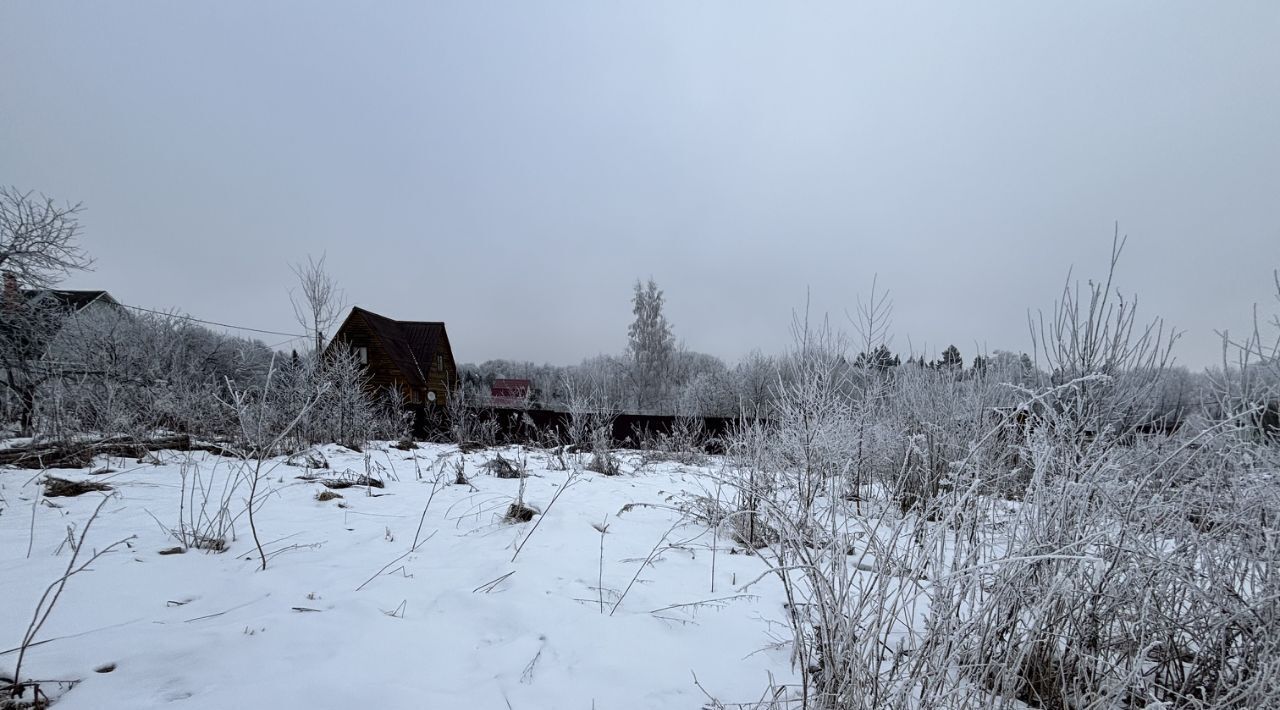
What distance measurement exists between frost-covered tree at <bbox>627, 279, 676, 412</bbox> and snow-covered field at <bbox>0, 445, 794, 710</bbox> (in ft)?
80.3

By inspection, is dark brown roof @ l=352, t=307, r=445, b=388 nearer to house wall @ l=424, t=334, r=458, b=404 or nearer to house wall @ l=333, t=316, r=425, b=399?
house wall @ l=333, t=316, r=425, b=399

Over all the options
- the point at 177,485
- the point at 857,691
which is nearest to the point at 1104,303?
the point at 857,691

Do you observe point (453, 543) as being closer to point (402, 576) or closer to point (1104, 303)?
point (402, 576)

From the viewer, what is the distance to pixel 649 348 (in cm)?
2855

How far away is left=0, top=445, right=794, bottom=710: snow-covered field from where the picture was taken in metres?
1.63

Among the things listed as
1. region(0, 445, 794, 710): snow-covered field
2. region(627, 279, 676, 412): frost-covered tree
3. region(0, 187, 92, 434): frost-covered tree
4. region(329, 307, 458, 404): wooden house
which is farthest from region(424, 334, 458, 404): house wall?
region(0, 445, 794, 710): snow-covered field

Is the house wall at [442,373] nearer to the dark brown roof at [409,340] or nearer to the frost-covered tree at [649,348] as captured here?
the dark brown roof at [409,340]

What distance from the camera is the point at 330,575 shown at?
2.53m

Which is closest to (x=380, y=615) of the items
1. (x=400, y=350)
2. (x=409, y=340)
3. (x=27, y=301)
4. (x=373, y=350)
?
(x=27, y=301)

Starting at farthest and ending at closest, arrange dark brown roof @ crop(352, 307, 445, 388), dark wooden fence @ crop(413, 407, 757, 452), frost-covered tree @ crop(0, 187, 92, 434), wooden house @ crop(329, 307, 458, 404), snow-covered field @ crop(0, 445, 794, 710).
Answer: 1. dark brown roof @ crop(352, 307, 445, 388)
2. wooden house @ crop(329, 307, 458, 404)
3. dark wooden fence @ crop(413, 407, 757, 452)
4. frost-covered tree @ crop(0, 187, 92, 434)
5. snow-covered field @ crop(0, 445, 794, 710)

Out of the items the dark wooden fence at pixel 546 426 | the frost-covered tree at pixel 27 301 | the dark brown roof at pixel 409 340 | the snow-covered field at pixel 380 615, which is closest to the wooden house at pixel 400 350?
the dark brown roof at pixel 409 340

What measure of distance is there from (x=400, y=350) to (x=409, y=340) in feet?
8.16

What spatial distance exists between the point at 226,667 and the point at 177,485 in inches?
144

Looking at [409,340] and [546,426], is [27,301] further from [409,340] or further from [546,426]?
[409,340]
